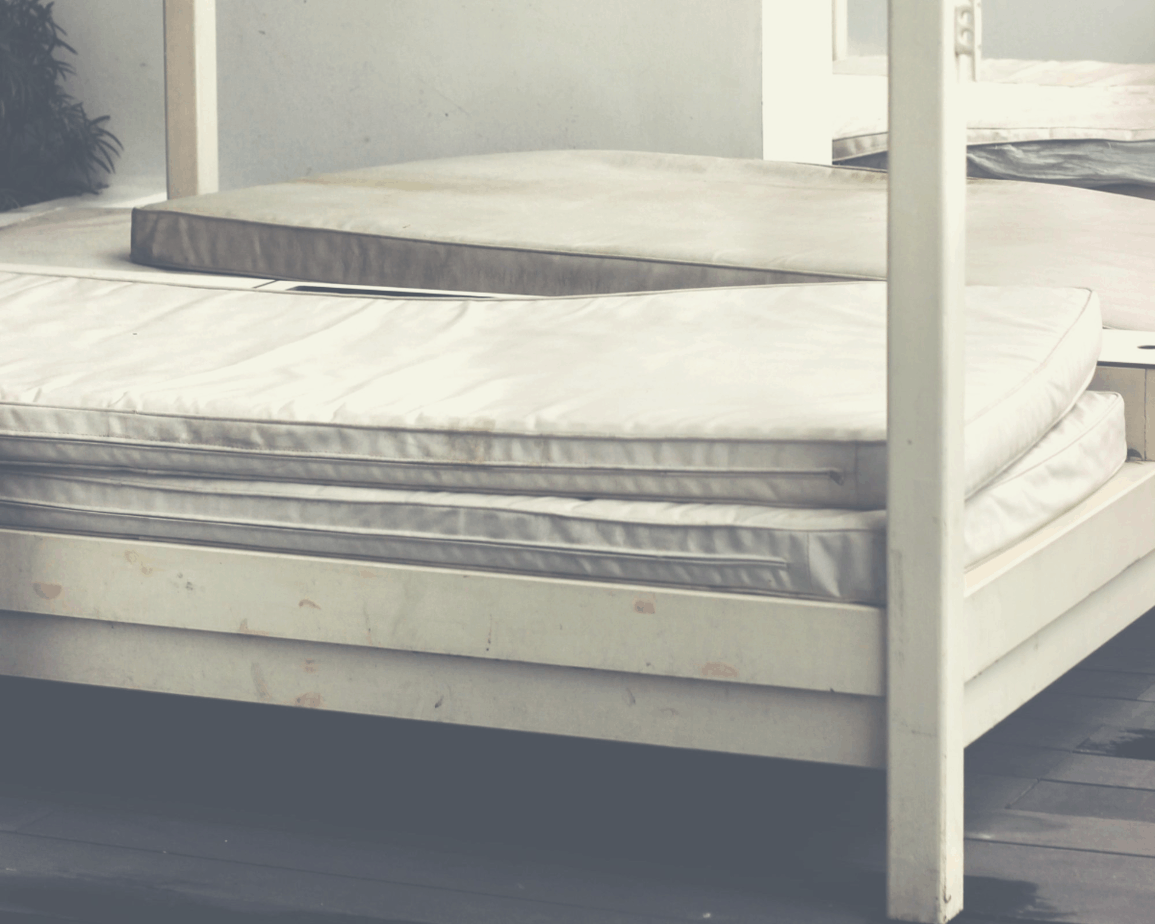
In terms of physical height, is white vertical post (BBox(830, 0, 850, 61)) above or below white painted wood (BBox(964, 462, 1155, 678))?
above

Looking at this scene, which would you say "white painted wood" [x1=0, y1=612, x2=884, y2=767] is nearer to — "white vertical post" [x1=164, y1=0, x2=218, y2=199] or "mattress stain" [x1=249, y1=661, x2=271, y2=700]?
"mattress stain" [x1=249, y1=661, x2=271, y2=700]

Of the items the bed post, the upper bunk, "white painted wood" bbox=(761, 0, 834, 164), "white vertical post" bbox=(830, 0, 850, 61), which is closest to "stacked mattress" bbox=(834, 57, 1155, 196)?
the upper bunk

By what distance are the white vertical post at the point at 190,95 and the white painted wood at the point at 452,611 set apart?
1.64 m

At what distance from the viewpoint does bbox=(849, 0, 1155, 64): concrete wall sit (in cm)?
461

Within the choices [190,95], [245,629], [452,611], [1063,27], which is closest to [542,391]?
[452,611]

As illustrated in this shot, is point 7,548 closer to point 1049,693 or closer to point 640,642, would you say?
point 640,642

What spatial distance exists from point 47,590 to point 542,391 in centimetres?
48

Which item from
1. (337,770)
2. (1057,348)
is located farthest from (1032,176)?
(337,770)

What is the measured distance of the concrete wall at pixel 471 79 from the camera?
340 centimetres

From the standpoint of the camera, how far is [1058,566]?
3.95 feet

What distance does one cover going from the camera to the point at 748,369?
129cm

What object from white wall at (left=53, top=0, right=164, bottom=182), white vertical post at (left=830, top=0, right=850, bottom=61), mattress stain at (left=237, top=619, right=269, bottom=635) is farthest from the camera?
white vertical post at (left=830, top=0, right=850, bottom=61)

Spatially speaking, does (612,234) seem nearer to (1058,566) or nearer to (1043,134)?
(1058,566)

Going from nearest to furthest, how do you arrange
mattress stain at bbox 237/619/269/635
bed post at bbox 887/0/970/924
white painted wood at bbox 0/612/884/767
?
bed post at bbox 887/0/970/924 < white painted wood at bbox 0/612/884/767 < mattress stain at bbox 237/619/269/635
